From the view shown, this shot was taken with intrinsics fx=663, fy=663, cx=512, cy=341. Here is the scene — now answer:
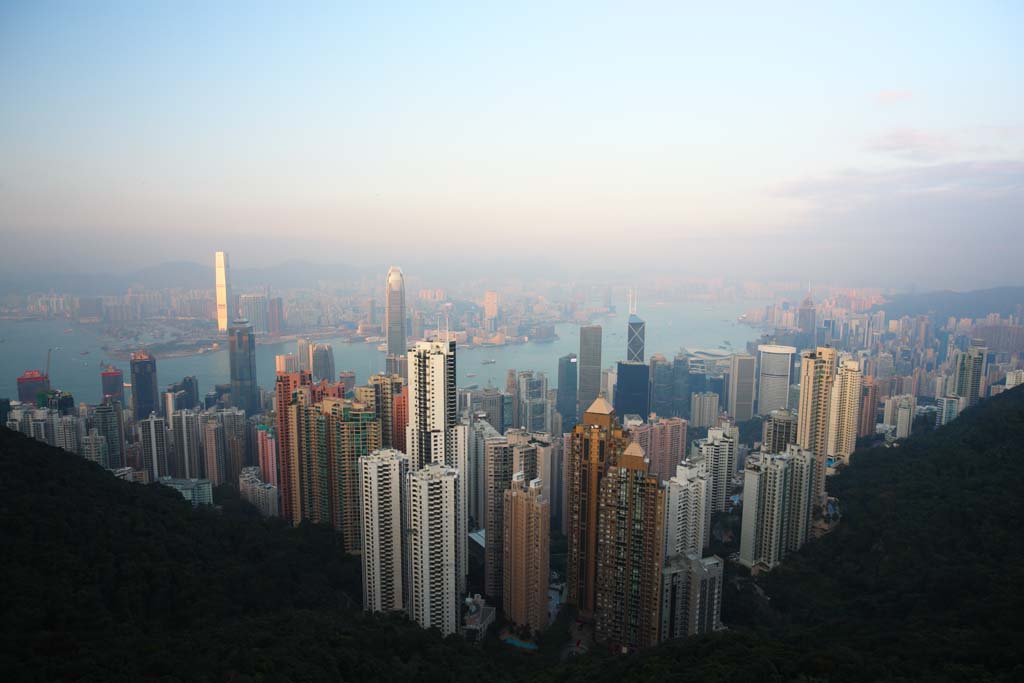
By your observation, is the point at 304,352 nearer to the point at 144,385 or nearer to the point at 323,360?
the point at 323,360

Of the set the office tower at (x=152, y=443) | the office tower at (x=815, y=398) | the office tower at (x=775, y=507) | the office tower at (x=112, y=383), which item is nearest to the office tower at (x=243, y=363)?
the office tower at (x=112, y=383)

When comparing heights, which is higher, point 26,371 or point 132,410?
point 26,371

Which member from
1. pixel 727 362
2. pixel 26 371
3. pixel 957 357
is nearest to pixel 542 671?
pixel 26 371

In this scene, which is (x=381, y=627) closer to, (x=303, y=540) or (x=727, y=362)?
(x=303, y=540)

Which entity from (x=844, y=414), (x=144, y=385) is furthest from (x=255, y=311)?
(x=844, y=414)

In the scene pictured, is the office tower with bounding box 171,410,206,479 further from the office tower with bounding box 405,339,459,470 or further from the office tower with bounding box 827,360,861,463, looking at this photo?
the office tower with bounding box 827,360,861,463

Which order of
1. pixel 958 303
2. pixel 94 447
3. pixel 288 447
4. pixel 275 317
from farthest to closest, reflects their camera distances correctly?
pixel 275 317
pixel 958 303
pixel 94 447
pixel 288 447
